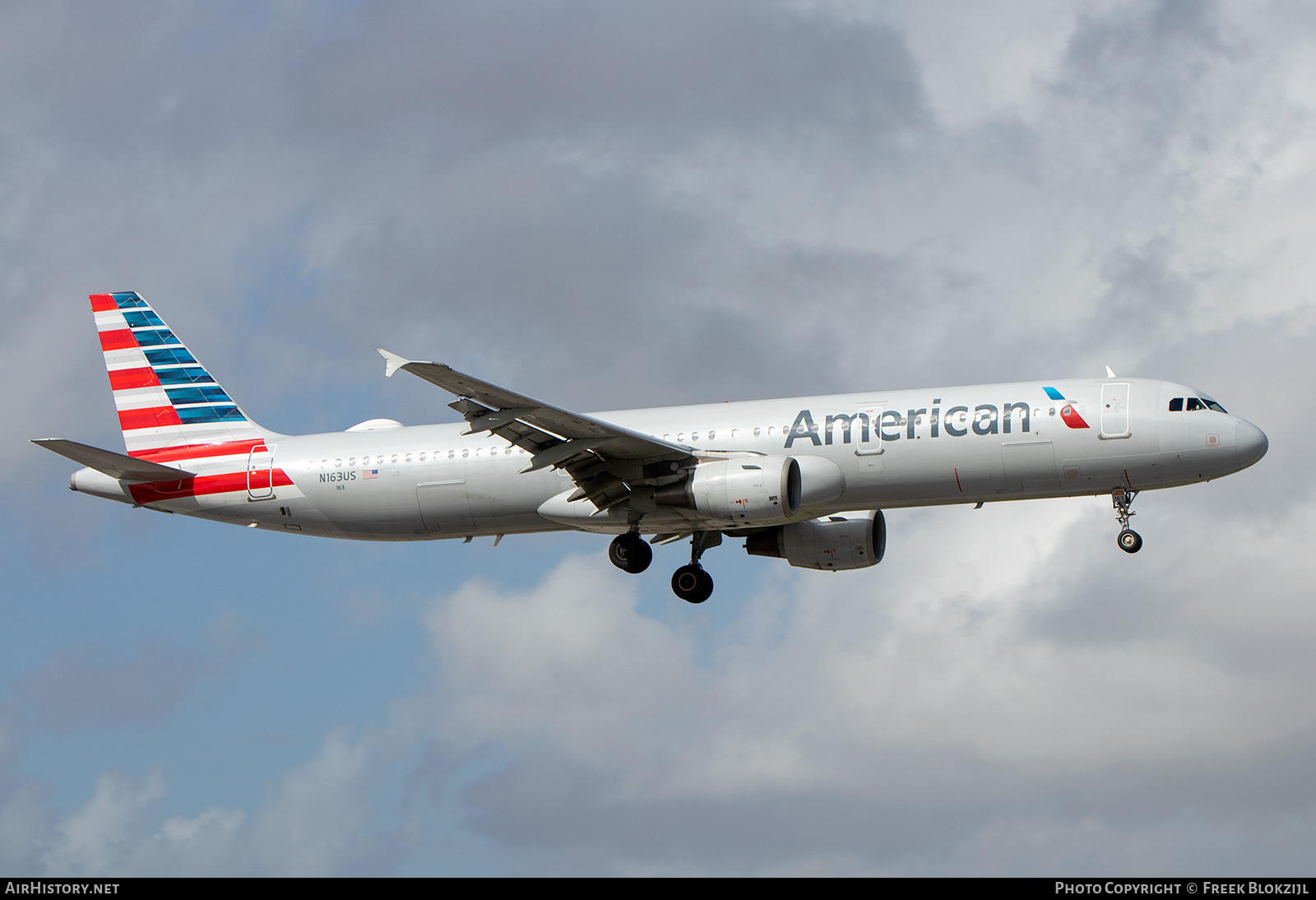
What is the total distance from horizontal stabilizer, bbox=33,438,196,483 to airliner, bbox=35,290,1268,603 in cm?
7

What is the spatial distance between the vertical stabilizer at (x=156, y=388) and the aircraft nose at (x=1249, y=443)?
28.3m

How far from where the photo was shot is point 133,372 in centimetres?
4872

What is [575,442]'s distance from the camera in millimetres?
39281

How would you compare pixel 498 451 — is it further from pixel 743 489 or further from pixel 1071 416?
pixel 1071 416

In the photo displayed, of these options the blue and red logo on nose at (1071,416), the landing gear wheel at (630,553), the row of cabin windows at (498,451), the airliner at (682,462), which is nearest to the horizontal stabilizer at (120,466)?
the airliner at (682,462)

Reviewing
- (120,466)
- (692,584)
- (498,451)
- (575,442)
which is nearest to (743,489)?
(575,442)

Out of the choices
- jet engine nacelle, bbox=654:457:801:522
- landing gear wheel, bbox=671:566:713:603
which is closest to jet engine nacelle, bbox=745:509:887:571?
landing gear wheel, bbox=671:566:713:603

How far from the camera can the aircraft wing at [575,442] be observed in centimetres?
3691

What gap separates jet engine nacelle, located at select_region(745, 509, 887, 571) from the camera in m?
45.8

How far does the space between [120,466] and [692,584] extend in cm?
1708

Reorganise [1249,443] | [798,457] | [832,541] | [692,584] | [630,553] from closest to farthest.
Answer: [1249,443]
[798,457]
[630,553]
[692,584]
[832,541]

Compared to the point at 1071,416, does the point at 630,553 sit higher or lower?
lower

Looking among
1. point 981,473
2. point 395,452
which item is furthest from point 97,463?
point 981,473
